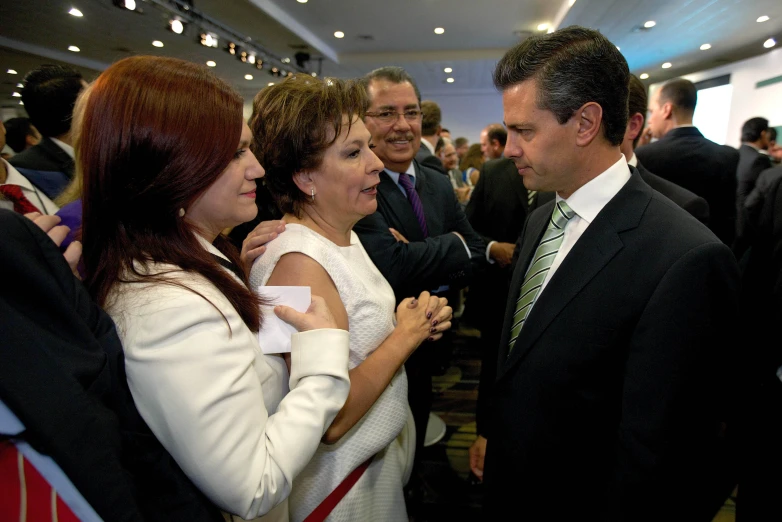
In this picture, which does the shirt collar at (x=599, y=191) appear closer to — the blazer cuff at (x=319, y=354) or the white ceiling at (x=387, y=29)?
the blazer cuff at (x=319, y=354)

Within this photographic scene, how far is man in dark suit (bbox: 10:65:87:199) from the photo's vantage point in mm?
2213

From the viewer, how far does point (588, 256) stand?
3.68 feet

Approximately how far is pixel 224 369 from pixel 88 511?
0.26m

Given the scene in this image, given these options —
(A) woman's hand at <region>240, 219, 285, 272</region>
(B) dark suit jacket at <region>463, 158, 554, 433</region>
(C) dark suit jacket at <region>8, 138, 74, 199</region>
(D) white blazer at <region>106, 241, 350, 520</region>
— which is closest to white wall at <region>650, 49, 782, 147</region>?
(B) dark suit jacket at <region>463, 158, 554, 433</region>

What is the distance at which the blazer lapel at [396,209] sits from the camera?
201 centimetres

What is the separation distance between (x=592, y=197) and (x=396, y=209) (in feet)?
3.07

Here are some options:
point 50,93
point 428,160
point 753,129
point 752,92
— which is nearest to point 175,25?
point 50,93

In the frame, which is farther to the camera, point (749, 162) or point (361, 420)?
point (749, 162)

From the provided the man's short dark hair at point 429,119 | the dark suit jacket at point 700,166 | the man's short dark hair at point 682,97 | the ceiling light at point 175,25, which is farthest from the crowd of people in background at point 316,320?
the ceiling light at point 175,25

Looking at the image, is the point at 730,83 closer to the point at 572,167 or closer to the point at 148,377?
the point at 572,167

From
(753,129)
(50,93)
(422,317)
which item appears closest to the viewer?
(422,317)

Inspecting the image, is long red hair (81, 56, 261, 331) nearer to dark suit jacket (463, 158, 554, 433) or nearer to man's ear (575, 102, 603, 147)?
man's ear (575, 102, 603, 147)

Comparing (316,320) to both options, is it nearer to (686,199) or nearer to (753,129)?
(686,199)

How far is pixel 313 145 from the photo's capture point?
1.35m
